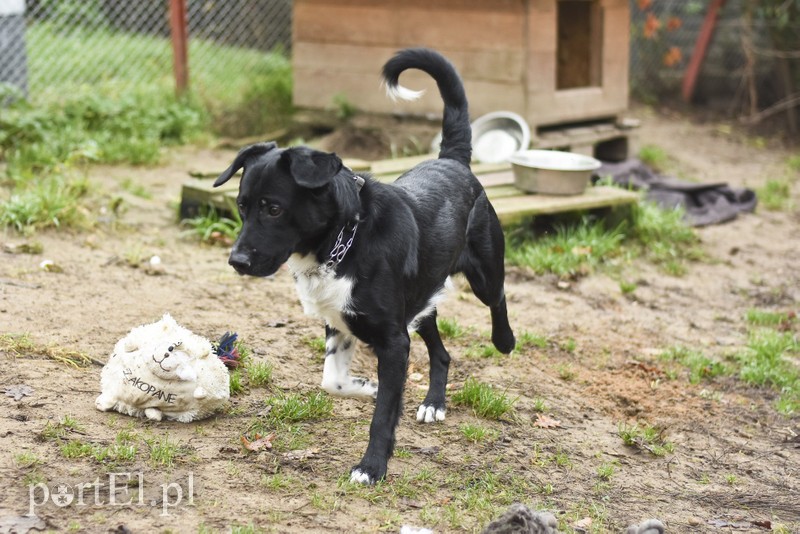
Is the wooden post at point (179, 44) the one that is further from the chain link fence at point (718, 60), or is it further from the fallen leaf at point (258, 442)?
the fallen leaf at point (258, 442)

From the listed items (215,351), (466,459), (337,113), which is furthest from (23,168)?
(466,459)

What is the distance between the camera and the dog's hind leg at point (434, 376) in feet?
15.2

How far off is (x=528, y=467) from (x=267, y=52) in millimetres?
8463

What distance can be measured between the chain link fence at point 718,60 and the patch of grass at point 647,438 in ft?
27.8

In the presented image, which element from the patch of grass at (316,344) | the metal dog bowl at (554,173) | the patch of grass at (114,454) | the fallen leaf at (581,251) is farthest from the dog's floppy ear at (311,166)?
the metal dog bowl at (554,173)

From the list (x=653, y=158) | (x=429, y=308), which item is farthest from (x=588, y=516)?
(x=653, y=158)

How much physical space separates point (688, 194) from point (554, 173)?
2.05 metres

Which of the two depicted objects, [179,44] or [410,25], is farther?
[179,44]

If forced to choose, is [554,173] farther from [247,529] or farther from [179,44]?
[247,529]

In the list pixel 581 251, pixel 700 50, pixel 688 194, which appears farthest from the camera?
pixel 700 50

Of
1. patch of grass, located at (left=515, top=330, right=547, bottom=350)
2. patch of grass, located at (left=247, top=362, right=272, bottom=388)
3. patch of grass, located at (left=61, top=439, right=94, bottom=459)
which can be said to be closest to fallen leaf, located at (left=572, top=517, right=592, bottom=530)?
patch of grass, located at (left=247, top=362, right=272, bottom=388)

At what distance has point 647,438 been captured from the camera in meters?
4.75

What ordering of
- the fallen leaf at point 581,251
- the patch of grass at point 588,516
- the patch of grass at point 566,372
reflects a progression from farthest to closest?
the fallen leaf at point 581,251 → the patch of grass at point 566,372 → the patch of grass at point 588,516

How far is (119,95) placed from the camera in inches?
395
